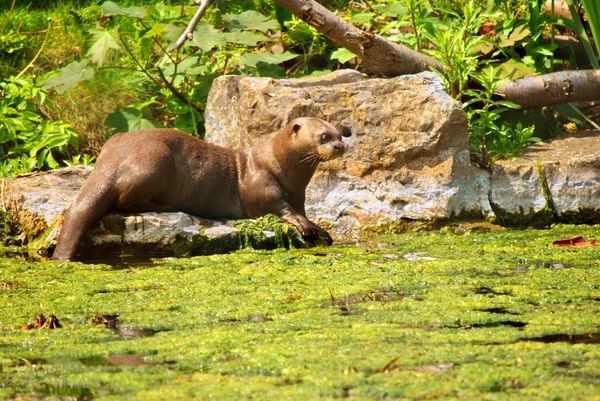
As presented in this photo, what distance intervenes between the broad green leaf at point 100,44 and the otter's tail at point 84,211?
155 centimetres

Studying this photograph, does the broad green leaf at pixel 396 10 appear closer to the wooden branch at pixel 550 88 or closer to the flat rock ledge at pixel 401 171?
the wooden branch at pixel 550 88

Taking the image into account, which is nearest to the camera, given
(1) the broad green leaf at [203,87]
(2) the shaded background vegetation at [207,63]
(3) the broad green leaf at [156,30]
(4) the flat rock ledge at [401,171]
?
(4) the flat rock ledge at [401,171]

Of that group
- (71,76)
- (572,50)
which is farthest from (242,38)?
(572,50)

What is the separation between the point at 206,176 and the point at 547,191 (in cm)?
236

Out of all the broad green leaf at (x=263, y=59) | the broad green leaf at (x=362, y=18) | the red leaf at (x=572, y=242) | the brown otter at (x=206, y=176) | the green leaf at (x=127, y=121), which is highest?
the broad green leaf at (x=362, y=18)

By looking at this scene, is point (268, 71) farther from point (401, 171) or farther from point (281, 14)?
point (401, 171)

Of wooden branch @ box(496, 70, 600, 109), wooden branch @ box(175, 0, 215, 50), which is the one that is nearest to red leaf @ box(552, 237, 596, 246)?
wooden branch @ box(496, 70, 600, 109)

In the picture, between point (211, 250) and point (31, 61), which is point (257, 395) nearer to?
point (211, 250)

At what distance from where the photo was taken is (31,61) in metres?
8.26

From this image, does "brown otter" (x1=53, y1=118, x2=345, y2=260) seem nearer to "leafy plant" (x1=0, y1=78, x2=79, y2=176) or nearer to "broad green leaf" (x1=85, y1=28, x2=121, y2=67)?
"broad green leaf" (x1=85, y1=28, x2=121, y2=67)

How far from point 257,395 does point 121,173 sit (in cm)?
314

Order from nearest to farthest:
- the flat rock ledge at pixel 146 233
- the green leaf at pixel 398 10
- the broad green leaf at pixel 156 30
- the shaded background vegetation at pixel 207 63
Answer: the flat rock ledge at pixel 146 233 < the broad green leaf at pixel 156 30 < the shaded background vegetation at pixel 207 63 < the green leaf at pixel 398 10

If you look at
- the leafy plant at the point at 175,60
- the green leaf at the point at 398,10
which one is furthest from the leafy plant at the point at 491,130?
the leafy plant at the point at 175,60

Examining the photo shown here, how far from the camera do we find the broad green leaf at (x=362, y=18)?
813 cm
